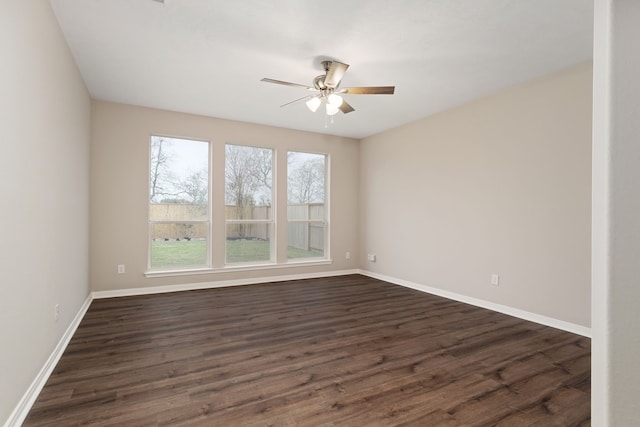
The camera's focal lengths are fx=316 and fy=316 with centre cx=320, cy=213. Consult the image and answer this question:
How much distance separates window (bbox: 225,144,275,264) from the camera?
5.24 metres

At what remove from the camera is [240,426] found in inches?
66.7

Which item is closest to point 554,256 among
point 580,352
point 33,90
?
point 580,352

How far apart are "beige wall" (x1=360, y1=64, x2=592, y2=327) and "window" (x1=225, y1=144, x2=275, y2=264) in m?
2.15

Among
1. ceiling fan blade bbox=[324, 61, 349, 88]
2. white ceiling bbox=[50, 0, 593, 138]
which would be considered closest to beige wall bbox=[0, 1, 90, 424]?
white ceiling bbox=[50, 0, 593, 138]

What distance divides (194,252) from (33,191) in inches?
124

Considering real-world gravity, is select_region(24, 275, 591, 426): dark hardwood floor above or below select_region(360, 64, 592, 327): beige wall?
below

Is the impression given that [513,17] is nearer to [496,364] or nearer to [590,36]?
[590,36]

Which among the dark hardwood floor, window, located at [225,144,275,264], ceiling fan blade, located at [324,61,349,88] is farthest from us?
window, located at [225,144,275,264]

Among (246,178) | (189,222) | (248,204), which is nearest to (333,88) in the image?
(246,178)

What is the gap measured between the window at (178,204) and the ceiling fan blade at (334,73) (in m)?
2.72

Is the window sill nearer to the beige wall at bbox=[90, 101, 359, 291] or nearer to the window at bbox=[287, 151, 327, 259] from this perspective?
the beige wall at bbox=[90, 101, 359, 291]

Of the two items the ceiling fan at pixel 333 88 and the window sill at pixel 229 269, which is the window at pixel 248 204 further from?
the ceiling fan at pixel 333 88

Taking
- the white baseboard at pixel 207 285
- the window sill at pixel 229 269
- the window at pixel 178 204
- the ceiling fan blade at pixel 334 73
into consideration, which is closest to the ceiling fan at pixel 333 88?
the ceiling fan blade at pixel 334 73

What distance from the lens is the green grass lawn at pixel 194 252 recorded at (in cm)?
479
